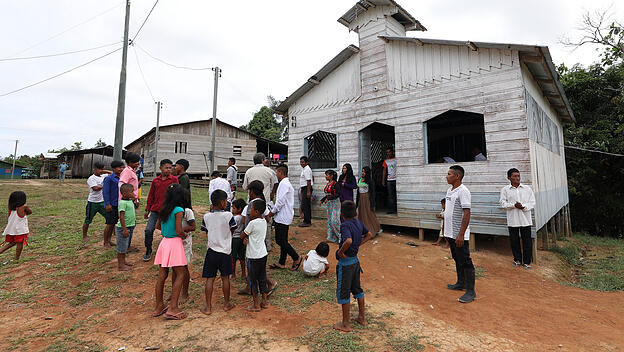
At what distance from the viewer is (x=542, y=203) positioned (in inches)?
270

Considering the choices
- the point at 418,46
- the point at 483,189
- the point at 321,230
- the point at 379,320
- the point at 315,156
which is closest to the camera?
the point at 379,320

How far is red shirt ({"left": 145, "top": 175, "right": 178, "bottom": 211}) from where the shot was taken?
4.90 m

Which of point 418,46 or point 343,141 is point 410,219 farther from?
point 418,46

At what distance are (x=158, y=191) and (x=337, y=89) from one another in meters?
6.21

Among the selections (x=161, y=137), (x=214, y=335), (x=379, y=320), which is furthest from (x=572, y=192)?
(x=161, y=137)

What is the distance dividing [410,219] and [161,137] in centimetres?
2183

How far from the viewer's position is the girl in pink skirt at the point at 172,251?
3.47 metres

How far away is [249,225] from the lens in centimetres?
370

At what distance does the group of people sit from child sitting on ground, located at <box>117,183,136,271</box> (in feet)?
0.05

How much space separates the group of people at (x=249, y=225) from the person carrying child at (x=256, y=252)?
0.04 feet

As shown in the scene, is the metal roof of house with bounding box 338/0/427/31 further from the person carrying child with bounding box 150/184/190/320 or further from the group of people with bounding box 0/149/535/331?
the person carrying child with bounding box 150/184/190/320

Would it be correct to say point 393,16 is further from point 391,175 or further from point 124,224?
point 124,224

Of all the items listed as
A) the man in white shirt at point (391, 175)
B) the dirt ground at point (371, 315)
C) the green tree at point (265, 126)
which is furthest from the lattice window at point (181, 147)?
the man in white shirt at point (391, 175)

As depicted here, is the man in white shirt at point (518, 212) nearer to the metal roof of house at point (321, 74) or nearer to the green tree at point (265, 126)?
the metal roof of house at point (321, 74)
